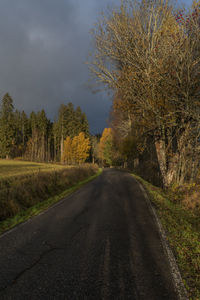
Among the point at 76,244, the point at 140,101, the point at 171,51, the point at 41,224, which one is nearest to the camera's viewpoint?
the point at 76,244

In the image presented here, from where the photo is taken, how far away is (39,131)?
207 ft

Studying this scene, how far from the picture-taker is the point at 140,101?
10453mm

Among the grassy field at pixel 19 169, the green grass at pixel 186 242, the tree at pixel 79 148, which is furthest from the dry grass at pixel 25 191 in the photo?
the tree at pixel 79 148

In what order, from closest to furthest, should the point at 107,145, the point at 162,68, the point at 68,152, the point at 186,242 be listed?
the point at 186,242, the point at 162,68, the point at 68,152, the point at 107,145

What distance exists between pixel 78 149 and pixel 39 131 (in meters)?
25.0

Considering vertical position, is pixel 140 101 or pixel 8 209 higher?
pixel 140 101

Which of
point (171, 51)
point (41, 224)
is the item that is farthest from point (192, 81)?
point (41, 224)

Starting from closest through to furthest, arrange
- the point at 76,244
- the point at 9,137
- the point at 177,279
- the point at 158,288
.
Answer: the point at 158,288 < the point at 177,279 < the point at 76,244 < the point at 9,137

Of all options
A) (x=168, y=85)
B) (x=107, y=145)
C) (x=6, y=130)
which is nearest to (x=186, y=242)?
(x=168, y=85)

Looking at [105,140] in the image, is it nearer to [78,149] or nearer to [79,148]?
[79,148]

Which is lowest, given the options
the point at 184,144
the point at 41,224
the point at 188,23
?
the point at 41,224

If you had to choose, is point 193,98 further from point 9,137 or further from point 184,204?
point 9,137

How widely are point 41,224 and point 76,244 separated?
6.90 ft

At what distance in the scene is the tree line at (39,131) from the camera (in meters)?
51.6
